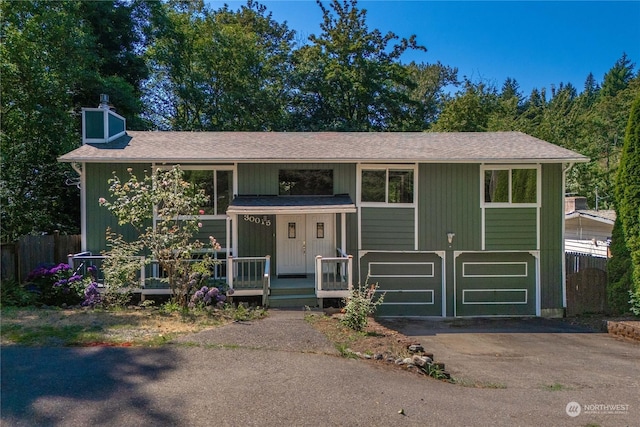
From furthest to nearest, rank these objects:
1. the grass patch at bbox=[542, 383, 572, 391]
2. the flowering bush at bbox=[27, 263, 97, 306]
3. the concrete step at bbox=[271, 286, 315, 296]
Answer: the concrete step at bbox=[271, 286, 315, 296] → the flowering bush at bbox=[27, 263, 97, 306] → the grass patch at bbox=[542, 383, 572, 391]

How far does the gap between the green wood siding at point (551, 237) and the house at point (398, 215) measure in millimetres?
29

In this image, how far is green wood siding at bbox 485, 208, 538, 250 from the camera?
11.1 m

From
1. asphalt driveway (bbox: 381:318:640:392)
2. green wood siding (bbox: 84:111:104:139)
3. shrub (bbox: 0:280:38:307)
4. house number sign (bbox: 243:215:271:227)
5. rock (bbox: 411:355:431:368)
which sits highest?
green wood siding (bbox: 84:111:104:139)

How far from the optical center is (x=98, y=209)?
10.5 m

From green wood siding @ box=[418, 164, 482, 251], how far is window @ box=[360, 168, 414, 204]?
0.33 meters

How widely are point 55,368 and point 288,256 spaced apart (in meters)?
6.63

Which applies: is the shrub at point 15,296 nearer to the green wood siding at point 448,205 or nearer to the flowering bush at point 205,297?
the flowering bush at point 205,297

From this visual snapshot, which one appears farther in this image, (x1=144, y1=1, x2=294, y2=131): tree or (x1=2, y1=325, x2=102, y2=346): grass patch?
(x1=144, y1=1, x2=294, y2=131): tree

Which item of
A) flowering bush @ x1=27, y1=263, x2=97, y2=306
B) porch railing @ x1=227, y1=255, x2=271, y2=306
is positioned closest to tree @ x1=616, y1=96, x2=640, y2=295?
porch railing @ x1=227, y1=255, x2=271, y2=306

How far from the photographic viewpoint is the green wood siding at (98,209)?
10.5 meters

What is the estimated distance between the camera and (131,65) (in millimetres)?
20109

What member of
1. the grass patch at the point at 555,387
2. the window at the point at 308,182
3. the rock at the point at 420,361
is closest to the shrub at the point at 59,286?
the window at the point at 308,182

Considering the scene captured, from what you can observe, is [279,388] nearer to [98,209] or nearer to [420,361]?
[420,361]

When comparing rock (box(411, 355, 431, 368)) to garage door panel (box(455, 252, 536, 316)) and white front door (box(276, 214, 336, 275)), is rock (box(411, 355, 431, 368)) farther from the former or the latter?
garage door panel (box(455, 252, 536, 316))
